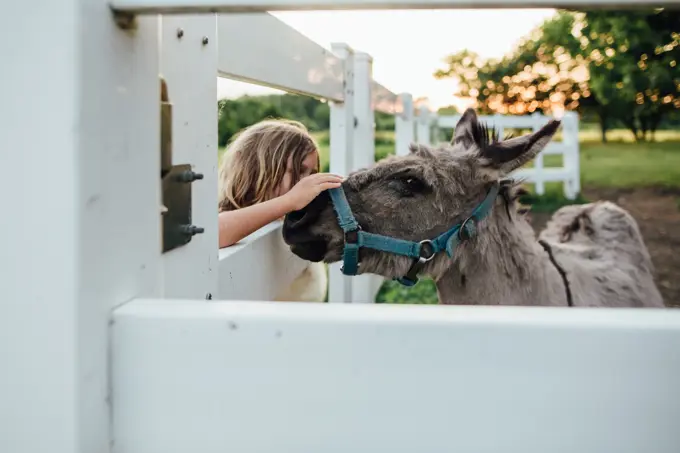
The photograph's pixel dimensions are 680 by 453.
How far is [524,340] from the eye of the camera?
71cm

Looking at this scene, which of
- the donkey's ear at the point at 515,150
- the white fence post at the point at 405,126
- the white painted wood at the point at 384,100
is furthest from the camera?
the white fence post at the point at 405,126

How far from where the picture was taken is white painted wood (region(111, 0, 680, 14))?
736 mm

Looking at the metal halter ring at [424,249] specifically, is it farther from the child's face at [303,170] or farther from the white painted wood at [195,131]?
the white painted wood at [195,131]

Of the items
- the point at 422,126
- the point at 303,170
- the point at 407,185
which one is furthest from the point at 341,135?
the point at 422,126

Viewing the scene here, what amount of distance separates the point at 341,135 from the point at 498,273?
149cm

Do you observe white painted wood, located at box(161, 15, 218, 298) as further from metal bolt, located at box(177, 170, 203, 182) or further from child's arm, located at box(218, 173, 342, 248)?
child's arm, located at box(218, 173, 342, 248)

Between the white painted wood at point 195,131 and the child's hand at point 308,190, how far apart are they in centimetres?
106

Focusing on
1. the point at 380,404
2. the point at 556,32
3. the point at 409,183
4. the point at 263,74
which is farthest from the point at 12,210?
the point at 556,32

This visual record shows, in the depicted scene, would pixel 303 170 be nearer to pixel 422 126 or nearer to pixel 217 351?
pixel 217 351

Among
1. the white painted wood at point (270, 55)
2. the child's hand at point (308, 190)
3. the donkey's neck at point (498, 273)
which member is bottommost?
the donkey's neck at point (498, 273)

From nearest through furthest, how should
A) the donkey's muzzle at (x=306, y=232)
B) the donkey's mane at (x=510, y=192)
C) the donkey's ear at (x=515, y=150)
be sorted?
1. the donkey's muzzle at (x=306, y=232)
2. the donkey's ear at (x=515, y=150)
3. the donkey's mane at (x=510, y=192)

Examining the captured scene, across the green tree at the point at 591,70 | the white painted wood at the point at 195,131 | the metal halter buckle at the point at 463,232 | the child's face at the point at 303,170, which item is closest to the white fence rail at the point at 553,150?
the green tree at the point at 591,70

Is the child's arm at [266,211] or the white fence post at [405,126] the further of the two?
the white fence post at [405,126]

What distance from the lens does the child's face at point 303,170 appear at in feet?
10.3
